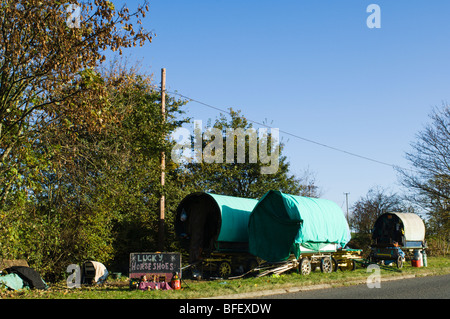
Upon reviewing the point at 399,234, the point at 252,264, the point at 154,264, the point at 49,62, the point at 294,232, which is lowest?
the point at 252,264

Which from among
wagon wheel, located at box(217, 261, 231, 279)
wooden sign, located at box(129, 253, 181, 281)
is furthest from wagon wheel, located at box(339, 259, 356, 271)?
wooden sign, located at box(129, 253, 181, 281)

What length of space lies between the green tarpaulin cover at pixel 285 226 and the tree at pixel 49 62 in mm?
8350

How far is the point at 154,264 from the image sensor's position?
43.2 feet

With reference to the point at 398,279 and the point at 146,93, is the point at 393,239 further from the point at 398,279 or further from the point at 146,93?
the point at 146,93

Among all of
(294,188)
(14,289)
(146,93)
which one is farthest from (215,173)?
(14,289)

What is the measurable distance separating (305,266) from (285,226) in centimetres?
178

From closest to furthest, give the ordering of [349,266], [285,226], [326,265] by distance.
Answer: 1. [285,226]
2. [326,265]
3. [349,266]

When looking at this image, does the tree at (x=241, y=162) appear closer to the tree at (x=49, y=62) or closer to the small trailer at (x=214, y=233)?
the small trailer at (x=214, y=233)

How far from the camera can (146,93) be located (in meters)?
23.5

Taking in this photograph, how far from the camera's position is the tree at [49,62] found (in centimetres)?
1081

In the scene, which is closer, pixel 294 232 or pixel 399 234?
pixel 294 232

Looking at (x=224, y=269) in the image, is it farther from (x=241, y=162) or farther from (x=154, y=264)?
(x=241, y=162)

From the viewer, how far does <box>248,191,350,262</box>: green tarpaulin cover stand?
1672 cm

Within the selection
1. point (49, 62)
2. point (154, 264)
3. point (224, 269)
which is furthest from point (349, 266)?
point (49, 62)
